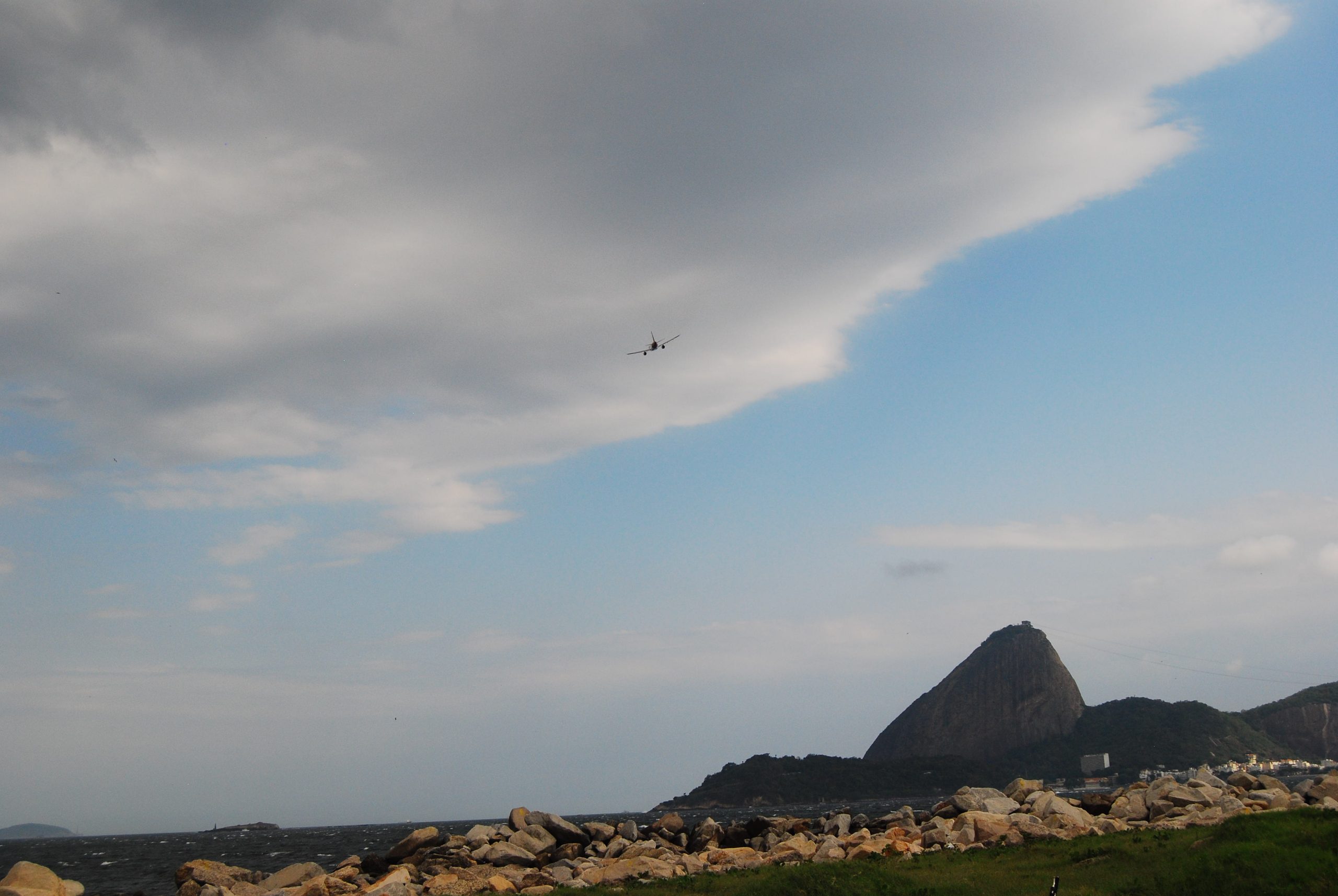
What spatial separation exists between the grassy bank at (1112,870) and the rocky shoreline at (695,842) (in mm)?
3879

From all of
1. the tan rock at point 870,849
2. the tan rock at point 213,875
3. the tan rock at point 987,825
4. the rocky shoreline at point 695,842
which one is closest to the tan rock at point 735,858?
the rocky shoreline at point 695,842

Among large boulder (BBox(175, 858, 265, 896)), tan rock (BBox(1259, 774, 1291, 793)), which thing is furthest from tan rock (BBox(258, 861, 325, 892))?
tan rock (BBox(1259, 774, 1291, 793))

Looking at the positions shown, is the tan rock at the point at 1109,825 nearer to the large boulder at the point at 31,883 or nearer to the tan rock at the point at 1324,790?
the tan rock at the point at 1324,790

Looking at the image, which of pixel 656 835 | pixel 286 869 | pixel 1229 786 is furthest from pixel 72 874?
pixel 1229 786

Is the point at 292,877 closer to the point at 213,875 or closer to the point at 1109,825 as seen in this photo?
the point at 213,875

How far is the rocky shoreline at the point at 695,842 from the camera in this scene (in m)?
39.5

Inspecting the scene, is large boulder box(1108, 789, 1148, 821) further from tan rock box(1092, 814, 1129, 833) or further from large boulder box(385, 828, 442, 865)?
large boulder box(385, 828, 442, 865)

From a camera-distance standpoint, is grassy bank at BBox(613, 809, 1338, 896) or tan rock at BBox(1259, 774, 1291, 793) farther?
tan rock at BBox(1259, 774, 1291, 793)

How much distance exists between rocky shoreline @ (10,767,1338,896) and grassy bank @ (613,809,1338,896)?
3879 mm

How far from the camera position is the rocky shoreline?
39531 millimetres

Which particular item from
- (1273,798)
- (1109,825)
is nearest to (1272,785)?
(1273,798)

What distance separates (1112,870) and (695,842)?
25974mm

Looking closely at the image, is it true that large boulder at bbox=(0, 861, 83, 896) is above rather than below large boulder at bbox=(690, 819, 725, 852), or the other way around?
above

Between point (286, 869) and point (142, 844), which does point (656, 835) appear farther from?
point (142, 844)
